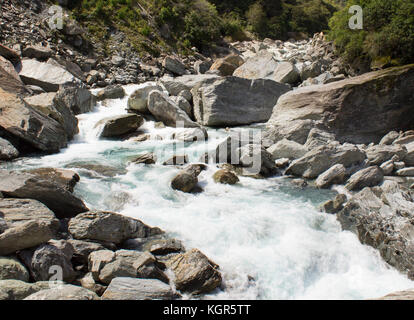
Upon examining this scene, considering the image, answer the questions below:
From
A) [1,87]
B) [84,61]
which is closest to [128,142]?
[1,87]

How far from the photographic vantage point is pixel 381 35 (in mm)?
14422

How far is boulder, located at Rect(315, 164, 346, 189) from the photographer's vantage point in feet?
29.4

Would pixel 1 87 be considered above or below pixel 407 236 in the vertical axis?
above

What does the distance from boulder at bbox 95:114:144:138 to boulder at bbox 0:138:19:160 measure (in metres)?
3.41

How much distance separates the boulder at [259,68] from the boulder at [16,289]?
16655mm

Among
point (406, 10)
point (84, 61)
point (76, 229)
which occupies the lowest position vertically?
point (76, 229)

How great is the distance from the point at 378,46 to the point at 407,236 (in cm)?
1106

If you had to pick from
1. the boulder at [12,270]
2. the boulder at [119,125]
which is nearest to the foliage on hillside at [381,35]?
the boulder at [119,125]

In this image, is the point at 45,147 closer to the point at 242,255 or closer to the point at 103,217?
the point at 103,217

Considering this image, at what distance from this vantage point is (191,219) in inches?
279

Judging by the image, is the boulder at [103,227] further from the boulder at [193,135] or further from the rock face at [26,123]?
the boulder at [193,135]

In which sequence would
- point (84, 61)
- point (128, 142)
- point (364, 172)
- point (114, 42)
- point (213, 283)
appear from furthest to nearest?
point (114, 42) → point (84, 61) → point (128, 142) → point (364, 172) → point (213, 283)

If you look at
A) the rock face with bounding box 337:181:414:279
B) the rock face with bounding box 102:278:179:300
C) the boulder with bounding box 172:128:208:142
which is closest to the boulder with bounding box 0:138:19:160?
the boulder with bounding box 172:128:208:142

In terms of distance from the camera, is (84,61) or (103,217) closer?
(103,217)
